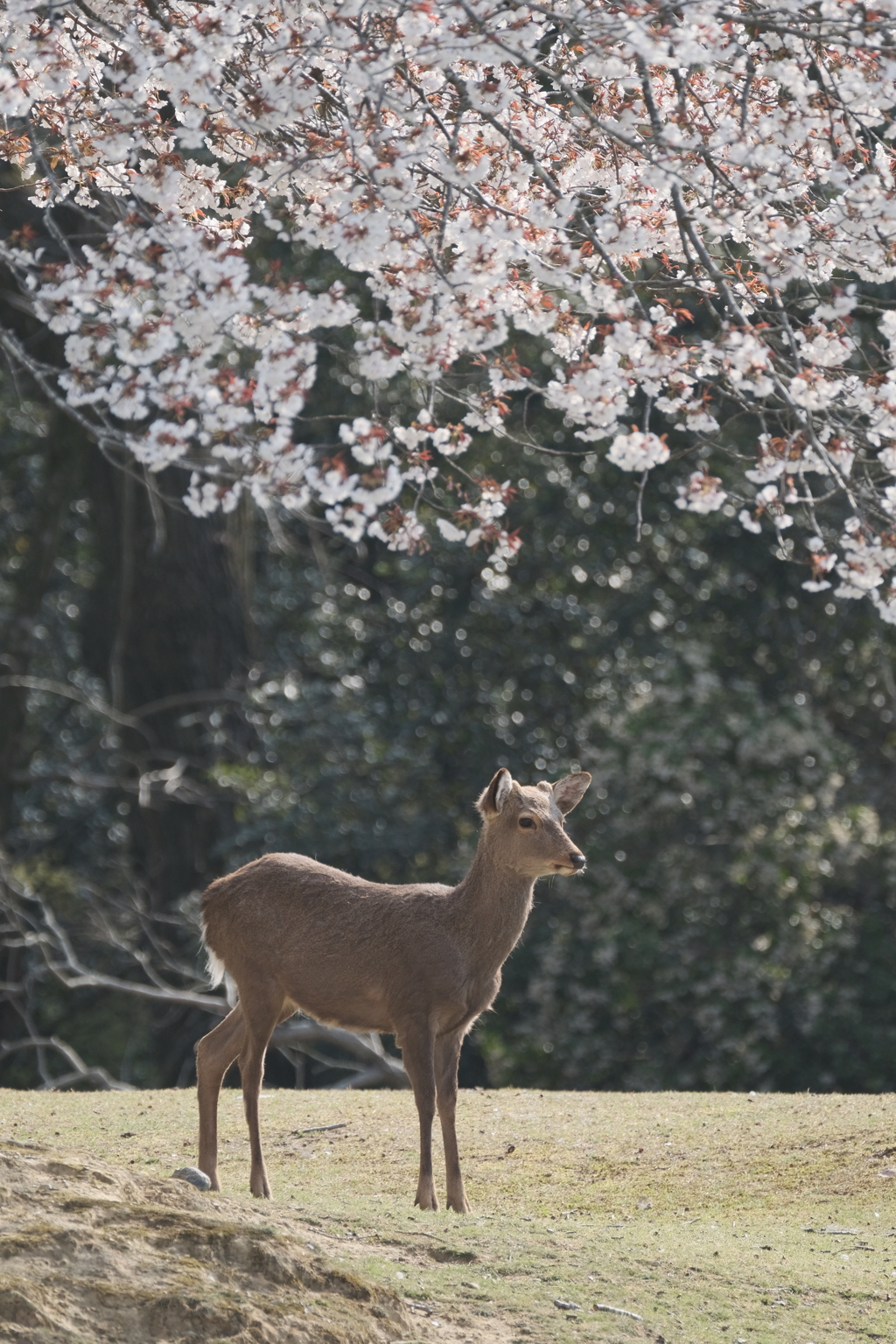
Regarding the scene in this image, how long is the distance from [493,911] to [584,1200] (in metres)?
1.68

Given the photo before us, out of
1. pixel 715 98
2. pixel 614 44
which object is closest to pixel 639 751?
pixel 715 98

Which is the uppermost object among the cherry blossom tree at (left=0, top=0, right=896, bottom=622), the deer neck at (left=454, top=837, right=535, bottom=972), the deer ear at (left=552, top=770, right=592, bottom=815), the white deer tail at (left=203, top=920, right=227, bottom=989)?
the cherry blossom tree at (left=0, top=0, right=896, bottom=622)

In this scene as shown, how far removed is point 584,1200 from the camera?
24.0ft

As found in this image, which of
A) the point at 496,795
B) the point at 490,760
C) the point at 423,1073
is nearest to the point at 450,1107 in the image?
the point at 423,1073

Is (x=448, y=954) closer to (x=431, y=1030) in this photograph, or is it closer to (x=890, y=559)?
(x=431, y=1030)

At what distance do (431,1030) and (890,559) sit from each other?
2317 millimetres

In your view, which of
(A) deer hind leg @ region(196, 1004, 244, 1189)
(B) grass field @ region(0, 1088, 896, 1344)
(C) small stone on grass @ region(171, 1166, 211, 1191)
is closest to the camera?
(B) grass field @ region(0, 1088, 896, 1344)

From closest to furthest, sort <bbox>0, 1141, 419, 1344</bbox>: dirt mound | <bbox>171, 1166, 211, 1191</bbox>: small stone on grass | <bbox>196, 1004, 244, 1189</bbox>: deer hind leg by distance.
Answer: <bbox>0, 1141, 419, 1344</bbox>: dirt mound → <bbox>171, 1166, 211, 1191</bbox>: small stone on grass → <bbox>196, 1004, 244, 1189</bbox>: deer hind leg

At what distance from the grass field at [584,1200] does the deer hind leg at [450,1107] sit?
182mm

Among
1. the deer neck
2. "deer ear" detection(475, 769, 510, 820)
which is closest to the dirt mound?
the deer neck

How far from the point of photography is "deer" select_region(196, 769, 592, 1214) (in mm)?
6270

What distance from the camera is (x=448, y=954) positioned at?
20.6 feet

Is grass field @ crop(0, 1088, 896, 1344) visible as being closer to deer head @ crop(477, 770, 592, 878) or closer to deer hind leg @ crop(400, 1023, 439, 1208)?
deer hind leg @ crop(400, 1023, 439, 1208)

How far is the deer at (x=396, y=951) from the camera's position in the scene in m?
6.27
